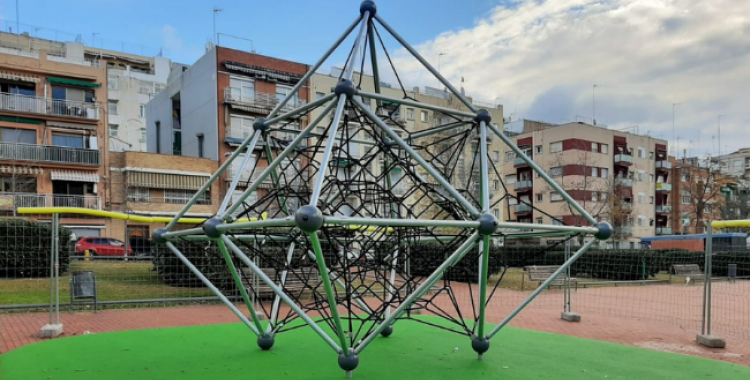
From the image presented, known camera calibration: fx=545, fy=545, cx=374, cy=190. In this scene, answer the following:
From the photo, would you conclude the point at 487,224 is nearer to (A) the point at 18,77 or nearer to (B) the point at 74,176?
(B) the point at 74,176

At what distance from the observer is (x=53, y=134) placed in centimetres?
3148

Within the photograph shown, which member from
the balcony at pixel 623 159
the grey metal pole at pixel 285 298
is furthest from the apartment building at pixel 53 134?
the balcony at pixel 623 159

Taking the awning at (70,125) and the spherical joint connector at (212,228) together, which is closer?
the spherical joint connector at (212,228)

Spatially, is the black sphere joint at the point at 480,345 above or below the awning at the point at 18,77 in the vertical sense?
below

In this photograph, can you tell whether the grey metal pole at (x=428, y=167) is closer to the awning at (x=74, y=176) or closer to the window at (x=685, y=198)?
the awning at (x=74, y=176)

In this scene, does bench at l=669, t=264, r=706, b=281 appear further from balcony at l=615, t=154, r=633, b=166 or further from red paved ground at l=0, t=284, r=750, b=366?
balcony at l=615, t=154, r=633, b=166

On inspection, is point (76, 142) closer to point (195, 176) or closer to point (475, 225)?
point (195, 176)

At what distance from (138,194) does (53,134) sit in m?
5.78

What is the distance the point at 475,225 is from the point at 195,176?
32.0 metres

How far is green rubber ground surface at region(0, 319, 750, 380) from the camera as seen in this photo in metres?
4.89

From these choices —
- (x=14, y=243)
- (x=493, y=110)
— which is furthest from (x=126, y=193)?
(x=493, y=110)

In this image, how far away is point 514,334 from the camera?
23.3 feet

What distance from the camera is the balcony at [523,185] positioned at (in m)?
50.4

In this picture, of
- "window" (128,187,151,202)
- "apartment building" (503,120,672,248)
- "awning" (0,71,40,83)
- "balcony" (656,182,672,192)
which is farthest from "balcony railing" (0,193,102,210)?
"balcony" (656,182,672,192)
